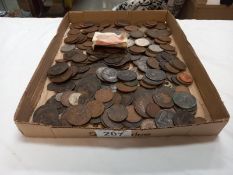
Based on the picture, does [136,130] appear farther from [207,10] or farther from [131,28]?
[207,10]

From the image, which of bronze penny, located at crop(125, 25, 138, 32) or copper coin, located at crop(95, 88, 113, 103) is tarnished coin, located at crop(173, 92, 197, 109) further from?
bronze penny, located at crop(125, 25, 138, 32)

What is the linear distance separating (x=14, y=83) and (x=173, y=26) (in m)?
Result: 0.76

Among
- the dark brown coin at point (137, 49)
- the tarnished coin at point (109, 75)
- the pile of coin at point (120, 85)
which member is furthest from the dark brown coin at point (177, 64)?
the tarnished coin at point (109, 75)

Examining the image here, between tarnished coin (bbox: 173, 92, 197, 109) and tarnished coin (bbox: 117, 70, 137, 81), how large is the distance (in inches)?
6.8

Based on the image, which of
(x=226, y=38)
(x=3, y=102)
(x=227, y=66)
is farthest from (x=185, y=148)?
(x=226, y=38)

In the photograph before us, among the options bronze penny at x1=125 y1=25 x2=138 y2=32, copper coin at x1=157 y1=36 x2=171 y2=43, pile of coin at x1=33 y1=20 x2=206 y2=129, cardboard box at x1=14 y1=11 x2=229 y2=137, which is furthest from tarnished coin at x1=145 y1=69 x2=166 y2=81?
bronze penny at x1=125 y1=25 x2=138 y2=32

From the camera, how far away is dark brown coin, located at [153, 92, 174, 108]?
2.43 ft

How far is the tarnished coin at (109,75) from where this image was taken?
840 millimetres

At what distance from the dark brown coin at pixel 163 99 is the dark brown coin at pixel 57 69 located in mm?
362

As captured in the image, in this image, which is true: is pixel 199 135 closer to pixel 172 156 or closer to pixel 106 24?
pixel 172 156

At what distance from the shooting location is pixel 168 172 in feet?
1.89

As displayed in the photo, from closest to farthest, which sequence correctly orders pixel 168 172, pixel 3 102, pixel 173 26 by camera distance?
pixel 168 172, pixel 3 102, pixel 173 26

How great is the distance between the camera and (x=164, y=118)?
69 cm

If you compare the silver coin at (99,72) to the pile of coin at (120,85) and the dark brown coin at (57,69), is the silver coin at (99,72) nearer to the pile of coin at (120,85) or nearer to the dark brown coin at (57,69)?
the pile of coin at (120,85)
